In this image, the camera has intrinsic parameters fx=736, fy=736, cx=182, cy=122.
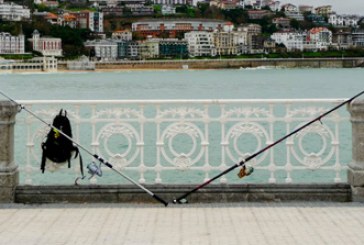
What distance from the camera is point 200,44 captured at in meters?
195

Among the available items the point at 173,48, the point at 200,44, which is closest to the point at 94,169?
the point at 173,48

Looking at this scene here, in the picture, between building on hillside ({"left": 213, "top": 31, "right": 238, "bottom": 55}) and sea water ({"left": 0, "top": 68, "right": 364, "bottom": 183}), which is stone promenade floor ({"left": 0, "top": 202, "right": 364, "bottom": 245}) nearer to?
sea water ({"left": 0, "top": 68, "right": 364, "bottom": 183})

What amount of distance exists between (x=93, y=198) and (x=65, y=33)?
185800mm

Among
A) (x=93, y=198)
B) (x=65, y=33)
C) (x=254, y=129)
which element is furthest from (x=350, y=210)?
(x=65, y=33)

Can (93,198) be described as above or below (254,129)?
below

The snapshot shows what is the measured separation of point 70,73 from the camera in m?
161

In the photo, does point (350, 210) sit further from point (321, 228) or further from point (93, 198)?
point (93, 198)

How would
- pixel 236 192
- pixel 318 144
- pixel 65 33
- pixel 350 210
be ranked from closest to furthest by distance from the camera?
pixel 350 210 → pixel 236 192 → pixel 318 144 → pixel 65 33

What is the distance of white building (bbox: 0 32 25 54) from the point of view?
180 metres

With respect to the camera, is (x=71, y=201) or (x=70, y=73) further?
(x=70, y=73)

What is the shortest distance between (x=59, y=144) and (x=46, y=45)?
175 meters

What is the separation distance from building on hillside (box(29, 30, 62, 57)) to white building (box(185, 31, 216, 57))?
34.6 m

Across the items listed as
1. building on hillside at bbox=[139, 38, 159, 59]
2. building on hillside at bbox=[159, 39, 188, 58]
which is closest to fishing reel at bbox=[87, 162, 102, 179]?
building on hillside at bbox=[139, 38, 159, 59]

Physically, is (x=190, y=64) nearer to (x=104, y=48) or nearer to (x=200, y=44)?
(x=200, y=44)
